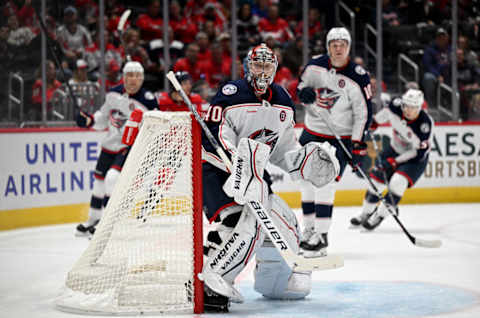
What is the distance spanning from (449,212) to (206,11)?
11.6 ft

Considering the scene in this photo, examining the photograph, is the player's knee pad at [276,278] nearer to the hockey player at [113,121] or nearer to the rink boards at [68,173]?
the hockey player at [113,121]

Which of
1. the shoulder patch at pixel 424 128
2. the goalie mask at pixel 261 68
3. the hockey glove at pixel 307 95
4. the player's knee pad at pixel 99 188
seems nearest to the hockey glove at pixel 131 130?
the goalie mask at pixel 261 68

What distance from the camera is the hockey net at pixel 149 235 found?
3.07m

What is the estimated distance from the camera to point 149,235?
328 centimetres

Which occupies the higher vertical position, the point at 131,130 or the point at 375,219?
the point at 131,130

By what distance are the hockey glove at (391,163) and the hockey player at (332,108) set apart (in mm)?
1424

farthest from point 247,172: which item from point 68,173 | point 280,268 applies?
point 68,173

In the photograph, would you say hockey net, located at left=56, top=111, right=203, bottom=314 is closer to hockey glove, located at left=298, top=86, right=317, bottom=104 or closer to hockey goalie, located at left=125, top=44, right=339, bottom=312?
hockey goalie, located at left=125, top=44, right=339, bottom=312

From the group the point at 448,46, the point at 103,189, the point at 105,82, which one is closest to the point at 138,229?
the point at 103,189

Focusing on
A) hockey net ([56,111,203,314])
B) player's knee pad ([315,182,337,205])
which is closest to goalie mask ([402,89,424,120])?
player's knee pad ([315,182,337,205])

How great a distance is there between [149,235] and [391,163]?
331 centimetres

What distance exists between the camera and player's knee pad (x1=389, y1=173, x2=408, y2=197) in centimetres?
594

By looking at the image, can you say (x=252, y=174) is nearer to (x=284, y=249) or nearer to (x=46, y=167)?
(x=284, y=249)

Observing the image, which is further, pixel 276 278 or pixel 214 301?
pixel 276 278
